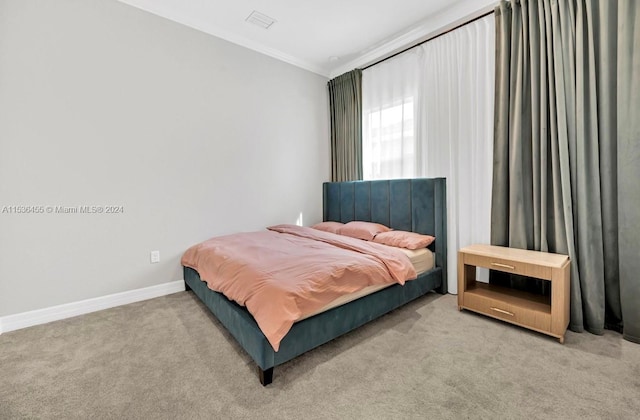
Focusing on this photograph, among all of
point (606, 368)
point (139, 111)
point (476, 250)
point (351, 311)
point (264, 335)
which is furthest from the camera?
point (139, 111)

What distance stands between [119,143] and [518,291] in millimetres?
3841

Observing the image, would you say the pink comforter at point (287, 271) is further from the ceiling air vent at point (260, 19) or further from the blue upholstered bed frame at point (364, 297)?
the ceiling air vent at point (260, 19)

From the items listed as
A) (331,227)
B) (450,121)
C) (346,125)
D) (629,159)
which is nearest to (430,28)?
(450,121)

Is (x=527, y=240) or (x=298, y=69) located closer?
(x=527, y=240)

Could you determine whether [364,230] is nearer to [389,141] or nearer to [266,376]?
[389,141]

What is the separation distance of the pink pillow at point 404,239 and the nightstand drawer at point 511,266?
18.3 inches

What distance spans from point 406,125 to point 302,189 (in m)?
1.66

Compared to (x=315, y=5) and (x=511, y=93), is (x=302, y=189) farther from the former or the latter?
(x=511, y=93)

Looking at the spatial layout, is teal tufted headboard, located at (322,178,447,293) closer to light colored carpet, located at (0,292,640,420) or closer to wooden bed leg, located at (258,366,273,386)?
light colored carpet, located at (0,292,640,420)

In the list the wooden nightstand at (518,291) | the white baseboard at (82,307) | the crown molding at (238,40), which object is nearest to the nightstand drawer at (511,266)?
the wooden nightstand at (518,291)

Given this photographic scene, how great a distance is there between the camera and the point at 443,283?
2.82 metres

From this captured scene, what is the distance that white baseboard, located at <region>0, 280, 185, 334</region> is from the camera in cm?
218

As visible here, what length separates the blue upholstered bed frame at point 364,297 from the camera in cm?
158

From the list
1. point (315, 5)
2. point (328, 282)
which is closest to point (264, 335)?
point (328, 282)
